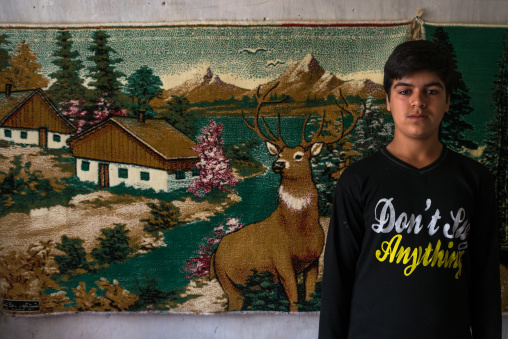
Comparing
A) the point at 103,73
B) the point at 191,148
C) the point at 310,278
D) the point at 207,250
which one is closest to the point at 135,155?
the point at 191,148

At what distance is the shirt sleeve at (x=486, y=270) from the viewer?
0.98m

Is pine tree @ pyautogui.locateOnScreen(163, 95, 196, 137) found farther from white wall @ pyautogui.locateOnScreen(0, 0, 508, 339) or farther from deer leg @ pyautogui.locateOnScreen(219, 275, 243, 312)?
deer leg @ pyautogui.locateOnScreen(219, 275, 243, 312)

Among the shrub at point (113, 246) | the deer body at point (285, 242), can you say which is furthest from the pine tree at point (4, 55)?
the deer body at point (285, 242)

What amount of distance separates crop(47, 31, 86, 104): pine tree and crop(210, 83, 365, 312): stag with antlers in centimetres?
68

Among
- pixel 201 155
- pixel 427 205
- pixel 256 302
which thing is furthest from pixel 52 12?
pixel 427 205

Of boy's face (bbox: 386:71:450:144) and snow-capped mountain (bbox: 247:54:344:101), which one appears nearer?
boy's face (bbox: 386:71:450:144)

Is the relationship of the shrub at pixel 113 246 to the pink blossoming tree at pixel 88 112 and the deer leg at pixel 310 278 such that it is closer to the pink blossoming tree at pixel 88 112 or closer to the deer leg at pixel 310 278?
the pink blossoming tree at pixel 88 112

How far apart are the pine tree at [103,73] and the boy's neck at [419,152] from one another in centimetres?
108

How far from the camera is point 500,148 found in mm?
1494

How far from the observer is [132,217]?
5.01 feet

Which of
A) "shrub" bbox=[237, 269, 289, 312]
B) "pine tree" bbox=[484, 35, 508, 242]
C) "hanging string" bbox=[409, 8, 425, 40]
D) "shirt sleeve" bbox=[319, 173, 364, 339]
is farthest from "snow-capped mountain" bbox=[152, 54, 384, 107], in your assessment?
"shrub" bbox=[237, 269, 289, 312]

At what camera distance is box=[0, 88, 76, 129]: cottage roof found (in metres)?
1.52

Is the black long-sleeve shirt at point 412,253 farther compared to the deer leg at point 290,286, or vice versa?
the deer leg at point 290,286

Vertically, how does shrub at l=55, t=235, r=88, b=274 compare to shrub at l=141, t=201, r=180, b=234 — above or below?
below
